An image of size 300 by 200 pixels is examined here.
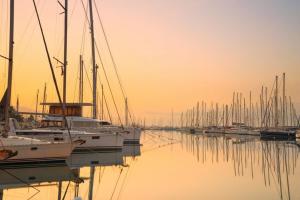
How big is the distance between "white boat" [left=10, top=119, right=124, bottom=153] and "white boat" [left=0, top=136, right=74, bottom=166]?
4978 millimetres

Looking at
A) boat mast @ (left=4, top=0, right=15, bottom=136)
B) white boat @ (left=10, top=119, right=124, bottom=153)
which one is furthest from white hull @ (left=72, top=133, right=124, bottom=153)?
boat mast @ (left=4, top=0, right=15, bottom=136)

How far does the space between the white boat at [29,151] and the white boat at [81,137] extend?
4978 mm

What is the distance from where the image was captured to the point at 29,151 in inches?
1166

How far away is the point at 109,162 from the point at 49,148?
6354mm

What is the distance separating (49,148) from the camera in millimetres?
30438

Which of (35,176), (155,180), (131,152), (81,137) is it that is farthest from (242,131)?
(35,176)

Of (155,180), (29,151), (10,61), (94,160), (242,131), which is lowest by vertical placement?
(155,180)

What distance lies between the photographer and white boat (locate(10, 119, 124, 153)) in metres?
38.7

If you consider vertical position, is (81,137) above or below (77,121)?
below

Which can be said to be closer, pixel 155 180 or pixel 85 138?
pixel 155 180

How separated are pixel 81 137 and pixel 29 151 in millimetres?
11447

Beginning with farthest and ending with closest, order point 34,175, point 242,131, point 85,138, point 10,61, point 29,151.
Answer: point 242,131
point 85,138
point 29,151
point 10,61
point 34,175

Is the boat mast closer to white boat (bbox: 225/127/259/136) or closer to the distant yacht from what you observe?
the distant yacht

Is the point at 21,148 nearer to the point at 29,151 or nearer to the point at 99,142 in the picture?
the point at 29,151
